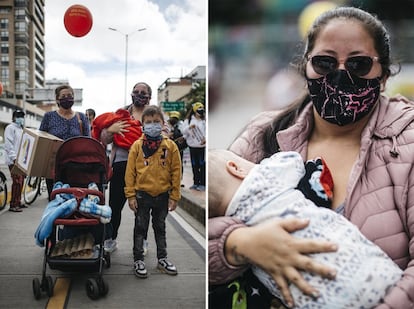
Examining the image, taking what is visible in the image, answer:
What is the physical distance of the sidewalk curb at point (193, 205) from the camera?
6.88 feet

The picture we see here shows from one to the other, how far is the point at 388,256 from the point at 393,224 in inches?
4.7

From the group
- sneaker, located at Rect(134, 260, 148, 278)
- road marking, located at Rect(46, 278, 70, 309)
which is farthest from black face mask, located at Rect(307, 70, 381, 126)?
road marking, located at Rect(46, 278, 70, 309)

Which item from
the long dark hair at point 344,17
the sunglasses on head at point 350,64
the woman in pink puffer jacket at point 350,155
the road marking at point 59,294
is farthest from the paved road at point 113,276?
the sunglasses on head at point 350,64

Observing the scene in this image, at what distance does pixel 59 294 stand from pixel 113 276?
0.78ft

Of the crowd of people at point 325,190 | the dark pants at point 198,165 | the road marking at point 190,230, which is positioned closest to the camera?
the crowd of people at point 325,190

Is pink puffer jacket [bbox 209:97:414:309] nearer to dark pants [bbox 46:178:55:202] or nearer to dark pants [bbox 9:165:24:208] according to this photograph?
dark pants [bbox 46:178:55:202]

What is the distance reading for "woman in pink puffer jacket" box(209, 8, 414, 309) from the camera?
1884 mm

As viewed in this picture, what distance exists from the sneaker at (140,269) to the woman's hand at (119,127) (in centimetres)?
60

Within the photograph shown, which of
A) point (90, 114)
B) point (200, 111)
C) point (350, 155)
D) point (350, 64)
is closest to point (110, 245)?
point (90, 114)

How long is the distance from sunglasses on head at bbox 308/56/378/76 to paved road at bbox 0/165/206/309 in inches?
32.4

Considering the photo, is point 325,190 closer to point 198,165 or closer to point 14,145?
point 198,165

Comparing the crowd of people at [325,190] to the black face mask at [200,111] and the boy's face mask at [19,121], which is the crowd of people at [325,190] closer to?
the black face mask at [200,111]

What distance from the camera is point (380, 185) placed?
191 cm

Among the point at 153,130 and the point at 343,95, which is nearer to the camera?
the point at 343,95
